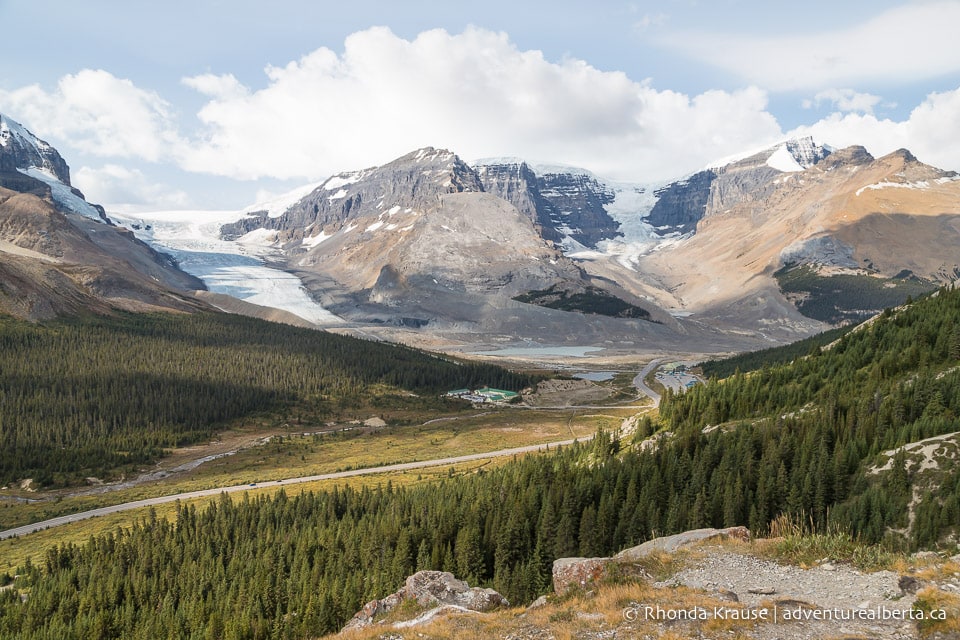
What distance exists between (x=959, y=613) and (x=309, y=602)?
33.8 m

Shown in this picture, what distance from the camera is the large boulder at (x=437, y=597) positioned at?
25.7 metres

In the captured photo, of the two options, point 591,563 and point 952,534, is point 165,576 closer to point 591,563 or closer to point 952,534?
point 591,563

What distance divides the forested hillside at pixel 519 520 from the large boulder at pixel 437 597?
898cm

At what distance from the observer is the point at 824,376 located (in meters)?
64.4

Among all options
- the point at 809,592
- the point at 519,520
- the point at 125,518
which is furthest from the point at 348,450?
the point at 809,592

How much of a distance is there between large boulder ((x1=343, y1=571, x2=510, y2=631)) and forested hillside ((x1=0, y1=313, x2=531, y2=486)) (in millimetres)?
91692

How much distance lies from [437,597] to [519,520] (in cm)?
1809

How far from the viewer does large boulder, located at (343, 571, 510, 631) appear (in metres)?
25.7

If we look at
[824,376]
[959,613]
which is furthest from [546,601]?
[824,376]

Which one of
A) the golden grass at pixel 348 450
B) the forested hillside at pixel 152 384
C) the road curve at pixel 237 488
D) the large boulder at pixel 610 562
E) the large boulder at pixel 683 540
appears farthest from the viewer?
the forested hillside at pixel 152 384

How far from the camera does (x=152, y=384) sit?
142 m

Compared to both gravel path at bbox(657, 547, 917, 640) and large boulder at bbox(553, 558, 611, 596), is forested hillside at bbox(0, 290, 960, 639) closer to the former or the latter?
large boulder at bbox(553, 558, 611, 596)

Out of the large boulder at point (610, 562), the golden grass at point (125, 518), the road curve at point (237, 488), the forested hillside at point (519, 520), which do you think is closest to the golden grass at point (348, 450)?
the road curve at point (237, 488)

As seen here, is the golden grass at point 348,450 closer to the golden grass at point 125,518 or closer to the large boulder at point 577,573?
the golden grass at point 125,518
